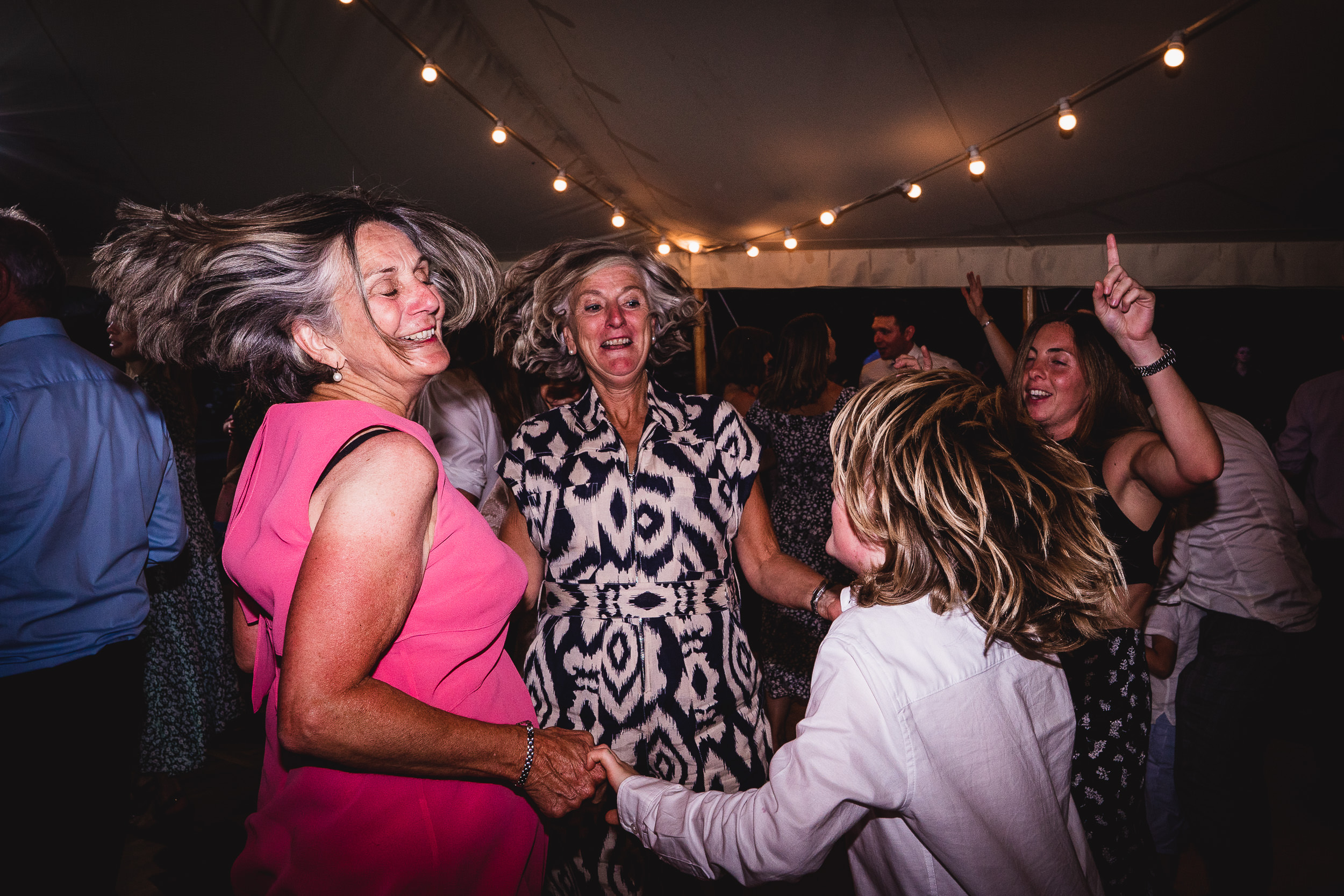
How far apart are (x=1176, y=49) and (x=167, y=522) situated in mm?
3665

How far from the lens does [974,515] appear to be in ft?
3.74

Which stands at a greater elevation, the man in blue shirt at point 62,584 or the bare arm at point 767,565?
the bare arm at point 767,565

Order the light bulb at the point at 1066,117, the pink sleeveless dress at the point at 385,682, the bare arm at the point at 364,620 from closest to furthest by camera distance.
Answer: the bare arm at the point at 364,620
the pink sleeveless dress at the point at 385,682
the light bulb at the point at 1066,117

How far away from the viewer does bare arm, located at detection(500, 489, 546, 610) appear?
6.31 feet

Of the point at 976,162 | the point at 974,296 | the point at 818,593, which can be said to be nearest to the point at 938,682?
A: the point at 818,593

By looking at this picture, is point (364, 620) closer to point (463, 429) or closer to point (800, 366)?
point (463, 429)

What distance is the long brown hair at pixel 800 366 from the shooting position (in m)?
4.00

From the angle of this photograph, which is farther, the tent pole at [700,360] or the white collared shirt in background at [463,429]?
the tent pole at [700,360]

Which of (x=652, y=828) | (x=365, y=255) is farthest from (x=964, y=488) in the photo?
(x=365, y=255)

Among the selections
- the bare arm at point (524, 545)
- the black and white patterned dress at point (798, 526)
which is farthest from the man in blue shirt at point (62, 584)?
the black and white patterned dress at point (798, 526)

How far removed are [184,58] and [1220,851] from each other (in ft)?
18.8

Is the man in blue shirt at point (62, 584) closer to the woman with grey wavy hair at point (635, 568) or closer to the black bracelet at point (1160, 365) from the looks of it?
the woman with grey wavy hair at point (635, 568)

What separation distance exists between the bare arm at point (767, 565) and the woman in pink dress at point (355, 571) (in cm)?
69

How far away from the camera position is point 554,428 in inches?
77.9
